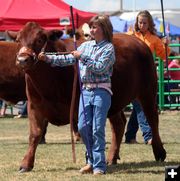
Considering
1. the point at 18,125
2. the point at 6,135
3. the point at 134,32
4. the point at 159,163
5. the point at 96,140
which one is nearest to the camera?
the point at 96,140

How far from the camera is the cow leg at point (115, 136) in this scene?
30.3 feet

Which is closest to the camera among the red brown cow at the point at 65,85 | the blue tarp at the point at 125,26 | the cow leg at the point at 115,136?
the red brown cow at the point at 65,85

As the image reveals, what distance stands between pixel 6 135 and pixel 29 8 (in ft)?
19.8

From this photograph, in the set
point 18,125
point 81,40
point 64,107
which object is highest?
point 81,40

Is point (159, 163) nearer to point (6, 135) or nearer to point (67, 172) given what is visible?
point (67, 172)

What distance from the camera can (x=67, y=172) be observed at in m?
8.27

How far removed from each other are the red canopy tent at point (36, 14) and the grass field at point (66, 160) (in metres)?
4.65

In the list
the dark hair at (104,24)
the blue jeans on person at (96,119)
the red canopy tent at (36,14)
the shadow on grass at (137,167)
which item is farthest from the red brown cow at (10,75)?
the red canopy tent at (36,14)

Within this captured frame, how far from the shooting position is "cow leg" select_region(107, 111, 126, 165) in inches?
364

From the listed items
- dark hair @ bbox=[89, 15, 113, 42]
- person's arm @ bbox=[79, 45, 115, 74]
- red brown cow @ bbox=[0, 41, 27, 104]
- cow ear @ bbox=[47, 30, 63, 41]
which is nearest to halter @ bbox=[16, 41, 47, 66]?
cow ear @ bbox=[47, 30, 63, 41]

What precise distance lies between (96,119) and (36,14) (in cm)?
1140

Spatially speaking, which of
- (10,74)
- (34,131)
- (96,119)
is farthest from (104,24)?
(10,74)

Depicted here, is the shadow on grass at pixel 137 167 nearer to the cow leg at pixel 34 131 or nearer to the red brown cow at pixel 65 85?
the red brown cow at pixel 65 85

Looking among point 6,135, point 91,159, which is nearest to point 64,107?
point 91,159
